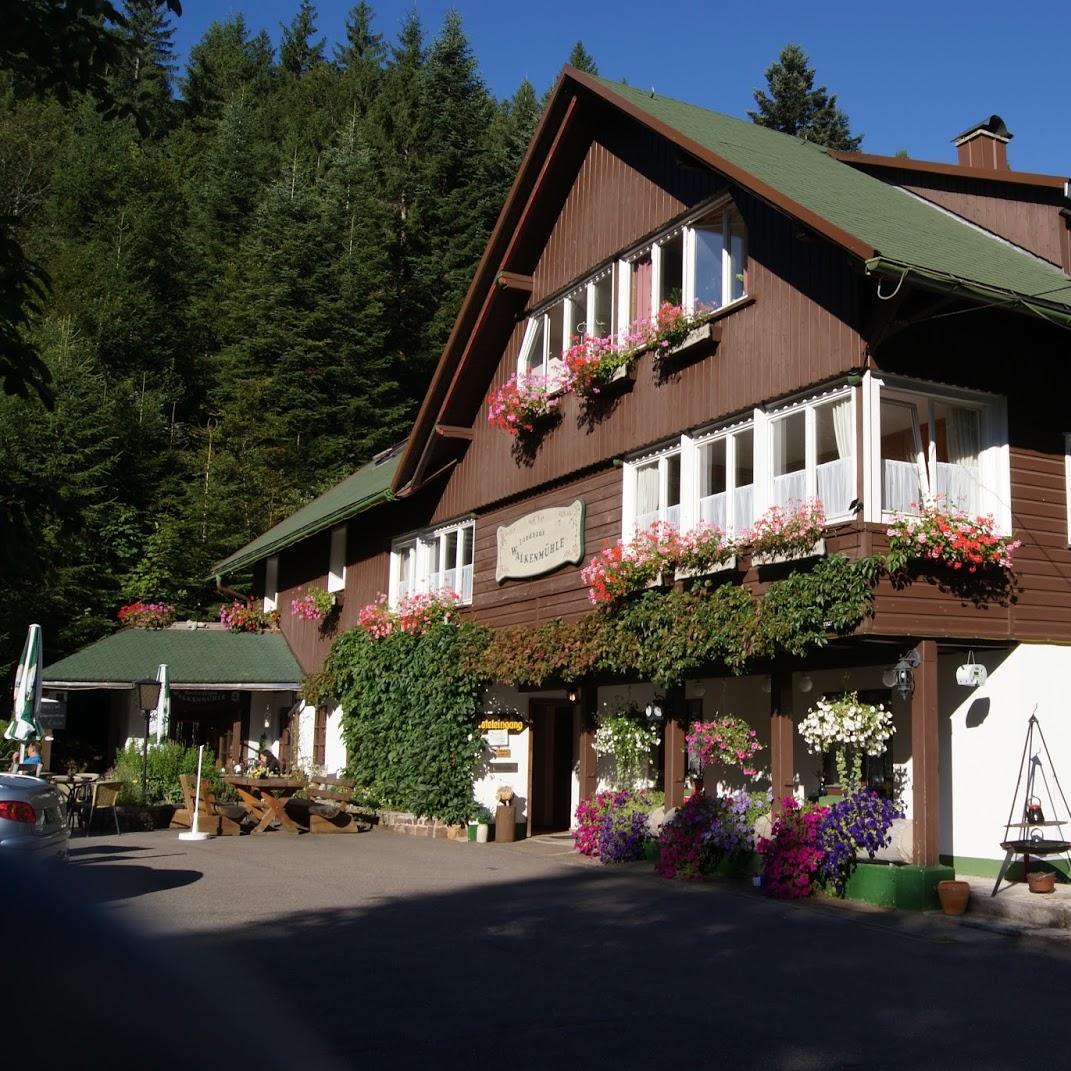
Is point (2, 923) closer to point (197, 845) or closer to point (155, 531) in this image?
point (197, 845)

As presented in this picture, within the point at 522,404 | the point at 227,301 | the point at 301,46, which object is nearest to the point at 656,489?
the point at 522,404

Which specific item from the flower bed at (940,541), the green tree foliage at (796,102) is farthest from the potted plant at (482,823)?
the green tree foliage at (796,102)

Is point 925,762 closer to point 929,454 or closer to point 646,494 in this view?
point 929,454

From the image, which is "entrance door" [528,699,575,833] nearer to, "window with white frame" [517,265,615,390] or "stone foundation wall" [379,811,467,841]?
"stone foundation wall" [379,811,467,841]

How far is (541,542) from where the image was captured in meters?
→ 19.5

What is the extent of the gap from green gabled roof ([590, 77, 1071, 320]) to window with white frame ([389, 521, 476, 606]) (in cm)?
768

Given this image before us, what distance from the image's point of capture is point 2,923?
94.7 inches

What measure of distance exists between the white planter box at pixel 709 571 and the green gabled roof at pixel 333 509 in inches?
357

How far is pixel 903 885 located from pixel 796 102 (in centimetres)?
4401

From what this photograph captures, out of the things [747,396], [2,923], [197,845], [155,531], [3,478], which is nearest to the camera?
[2,923]

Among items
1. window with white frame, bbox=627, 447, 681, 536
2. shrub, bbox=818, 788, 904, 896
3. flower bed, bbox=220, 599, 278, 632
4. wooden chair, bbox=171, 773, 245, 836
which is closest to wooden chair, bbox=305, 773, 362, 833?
wooden chair, bbox=171, 773, 245, 836

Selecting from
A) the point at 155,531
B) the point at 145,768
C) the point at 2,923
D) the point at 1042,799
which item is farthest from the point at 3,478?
the point at 155,531

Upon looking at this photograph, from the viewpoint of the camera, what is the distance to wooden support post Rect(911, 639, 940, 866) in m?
12.7

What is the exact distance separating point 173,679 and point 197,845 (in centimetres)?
969
